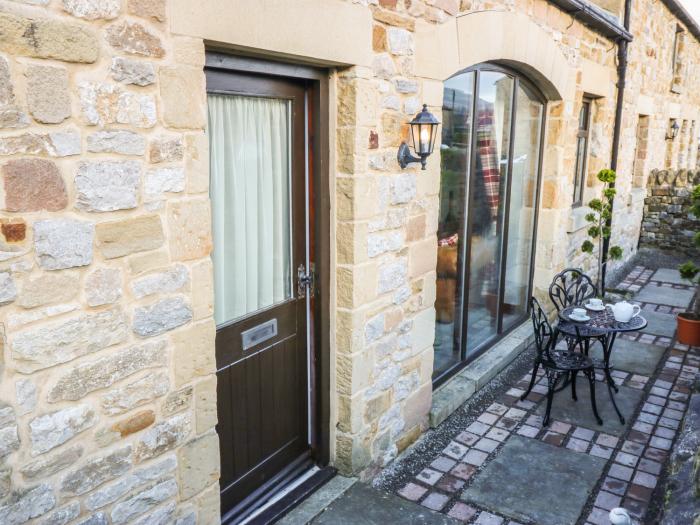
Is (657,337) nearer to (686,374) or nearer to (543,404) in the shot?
(686,374)

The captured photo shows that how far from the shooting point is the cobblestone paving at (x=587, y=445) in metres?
3.59

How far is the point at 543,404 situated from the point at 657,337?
7.68ft

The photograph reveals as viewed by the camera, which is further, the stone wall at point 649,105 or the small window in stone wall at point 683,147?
the small window in stone wall at point 683,147

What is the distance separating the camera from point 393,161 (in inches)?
141

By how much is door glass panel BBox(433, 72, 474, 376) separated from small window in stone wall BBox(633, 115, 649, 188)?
259 inches

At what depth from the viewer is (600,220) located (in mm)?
7543

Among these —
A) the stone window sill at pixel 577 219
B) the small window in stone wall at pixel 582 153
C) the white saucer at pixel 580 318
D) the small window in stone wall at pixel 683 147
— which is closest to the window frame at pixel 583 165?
the small window in stone wall at pixel 582 153

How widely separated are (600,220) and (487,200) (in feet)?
9.22

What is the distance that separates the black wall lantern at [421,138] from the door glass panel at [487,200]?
1519mm

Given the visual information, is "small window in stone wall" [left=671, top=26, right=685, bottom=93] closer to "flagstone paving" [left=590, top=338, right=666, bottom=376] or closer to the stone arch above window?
the stone arch above window

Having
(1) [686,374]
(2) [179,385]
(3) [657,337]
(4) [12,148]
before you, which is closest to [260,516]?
(2) [179,385]

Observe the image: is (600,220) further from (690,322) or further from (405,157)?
(405,157)

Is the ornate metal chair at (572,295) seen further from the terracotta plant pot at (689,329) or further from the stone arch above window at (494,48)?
the stone arch above window at (494,48)

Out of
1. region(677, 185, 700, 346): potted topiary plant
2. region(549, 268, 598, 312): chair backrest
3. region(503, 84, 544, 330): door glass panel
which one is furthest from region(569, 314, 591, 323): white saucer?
region(677, 185, 700, 346): potted topiary plant
